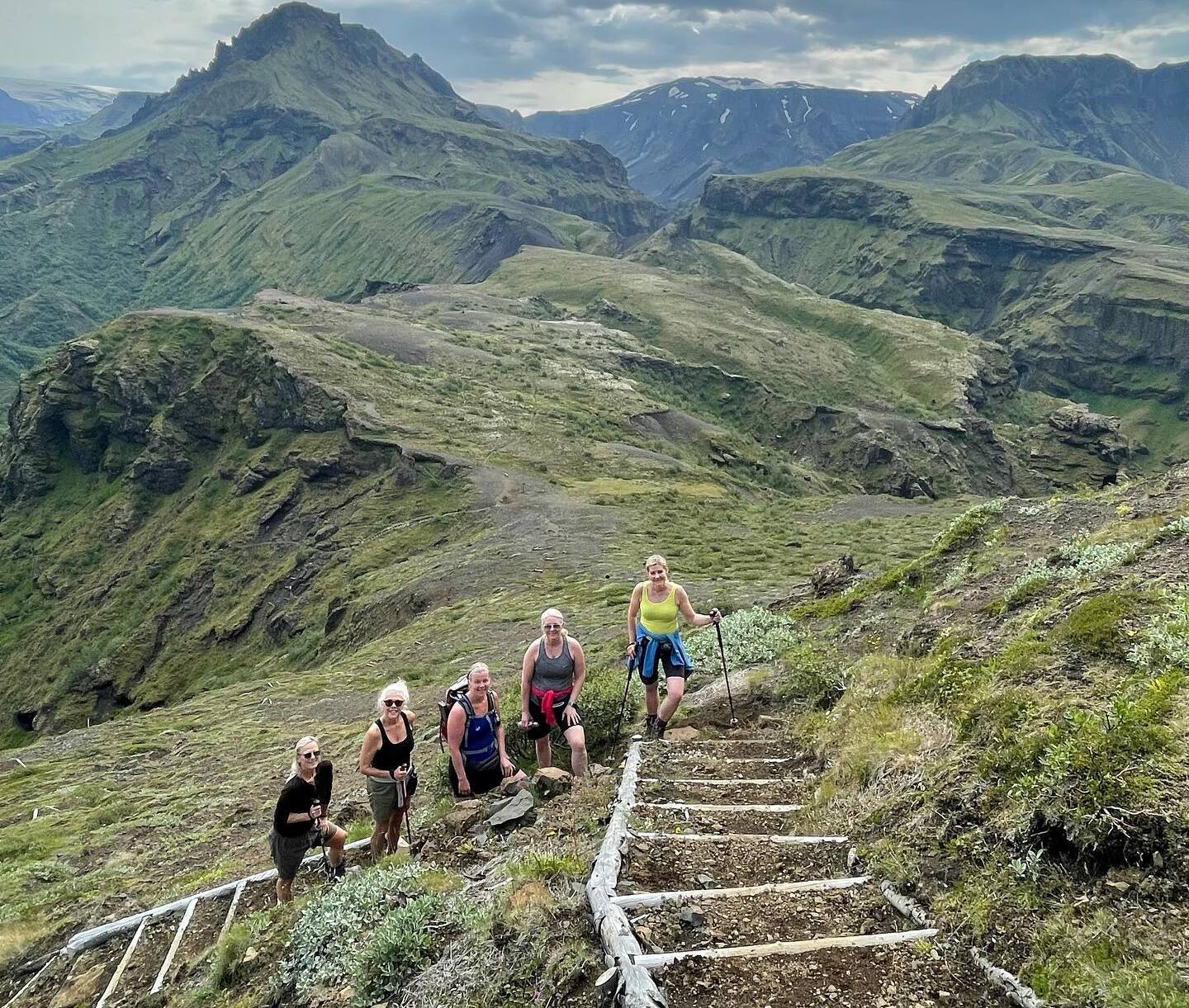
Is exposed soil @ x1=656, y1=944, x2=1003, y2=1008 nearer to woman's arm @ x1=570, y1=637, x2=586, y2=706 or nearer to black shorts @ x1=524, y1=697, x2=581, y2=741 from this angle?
woman's arm @ x1=570, y1=637, x2=586, y2=706

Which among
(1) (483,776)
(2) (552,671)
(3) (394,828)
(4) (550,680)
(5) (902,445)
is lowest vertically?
(5) (902,445)

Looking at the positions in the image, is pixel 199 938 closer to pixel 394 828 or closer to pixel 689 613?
pixel 394 828

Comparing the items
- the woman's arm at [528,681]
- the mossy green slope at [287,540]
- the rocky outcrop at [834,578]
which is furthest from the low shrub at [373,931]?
the rocky outcrop at [834,578]

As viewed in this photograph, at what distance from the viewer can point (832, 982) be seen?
14.8 feet

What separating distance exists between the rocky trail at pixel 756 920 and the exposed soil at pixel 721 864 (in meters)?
0.01

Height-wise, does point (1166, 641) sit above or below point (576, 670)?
above

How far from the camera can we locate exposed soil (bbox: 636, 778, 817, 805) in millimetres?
7523

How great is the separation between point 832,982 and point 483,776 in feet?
19.2

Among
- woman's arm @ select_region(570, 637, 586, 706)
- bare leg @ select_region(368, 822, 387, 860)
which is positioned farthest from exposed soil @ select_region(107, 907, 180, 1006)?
woman's arm @ select_region(570, 637, 586, 706)

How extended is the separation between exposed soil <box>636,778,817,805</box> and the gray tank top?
2.10 metres

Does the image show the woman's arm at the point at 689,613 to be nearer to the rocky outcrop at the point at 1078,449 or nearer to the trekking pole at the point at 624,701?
the trekking pole at the point at 624,701

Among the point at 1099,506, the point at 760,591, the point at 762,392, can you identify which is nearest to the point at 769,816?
the point at 1099,506

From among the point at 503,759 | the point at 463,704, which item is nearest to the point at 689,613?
the point at 503,759

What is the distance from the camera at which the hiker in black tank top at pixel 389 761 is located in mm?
8711
